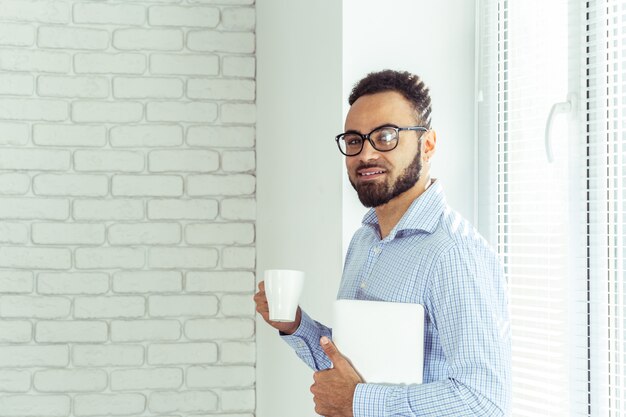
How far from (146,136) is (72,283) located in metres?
0.56

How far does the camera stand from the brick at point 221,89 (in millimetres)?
2959

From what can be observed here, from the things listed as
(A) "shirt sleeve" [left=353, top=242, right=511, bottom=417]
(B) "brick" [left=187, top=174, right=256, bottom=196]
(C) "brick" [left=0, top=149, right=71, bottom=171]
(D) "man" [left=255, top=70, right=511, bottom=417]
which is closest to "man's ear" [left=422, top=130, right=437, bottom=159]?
(D) "man" [left=255, top=70, right=511, bottom=417]

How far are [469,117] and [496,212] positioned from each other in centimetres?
27

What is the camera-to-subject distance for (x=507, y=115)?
2.04 m

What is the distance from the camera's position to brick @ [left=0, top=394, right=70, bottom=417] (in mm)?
2791

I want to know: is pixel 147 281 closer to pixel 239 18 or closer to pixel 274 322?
pixel 239 18

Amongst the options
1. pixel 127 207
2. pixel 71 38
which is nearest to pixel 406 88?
pixel 127 207

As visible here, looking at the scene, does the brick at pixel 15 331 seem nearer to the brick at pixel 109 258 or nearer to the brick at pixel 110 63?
the brick at pixel 109 258

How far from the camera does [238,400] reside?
2957mm

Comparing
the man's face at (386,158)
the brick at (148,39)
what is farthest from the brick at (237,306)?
the man's face at (386,158)

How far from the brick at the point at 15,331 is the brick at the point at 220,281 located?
1.79 ft

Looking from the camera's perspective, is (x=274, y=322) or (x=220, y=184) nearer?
(x=274, y=322)

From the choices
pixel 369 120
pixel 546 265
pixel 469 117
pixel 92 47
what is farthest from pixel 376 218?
pixel 92 47

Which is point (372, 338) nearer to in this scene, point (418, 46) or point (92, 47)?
point (418, 46)
